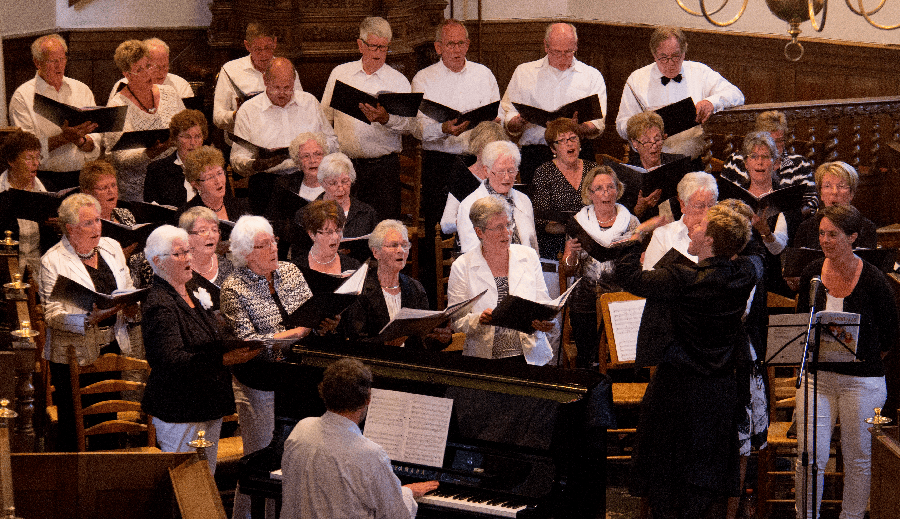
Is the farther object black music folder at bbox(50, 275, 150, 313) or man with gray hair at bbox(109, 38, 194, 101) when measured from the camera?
man with gray hair at bbox(109, 38, 194, 101)

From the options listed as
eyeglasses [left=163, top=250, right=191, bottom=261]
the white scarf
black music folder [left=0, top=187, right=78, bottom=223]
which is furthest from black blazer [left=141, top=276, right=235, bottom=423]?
the white scarf

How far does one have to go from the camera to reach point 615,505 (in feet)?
16.9

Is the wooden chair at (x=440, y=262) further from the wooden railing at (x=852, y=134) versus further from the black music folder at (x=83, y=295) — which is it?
the black music folder at (x=83, y=295)

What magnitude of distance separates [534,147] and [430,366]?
3051mm

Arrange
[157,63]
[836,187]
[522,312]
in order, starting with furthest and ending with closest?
[157,63], [836,187], [522,312]

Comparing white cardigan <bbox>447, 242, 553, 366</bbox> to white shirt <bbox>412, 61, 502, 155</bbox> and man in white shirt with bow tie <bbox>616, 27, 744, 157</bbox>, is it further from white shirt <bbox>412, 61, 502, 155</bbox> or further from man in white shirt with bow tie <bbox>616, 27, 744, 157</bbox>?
white shirt <bbox>412, 61, 502, 155</bbox>

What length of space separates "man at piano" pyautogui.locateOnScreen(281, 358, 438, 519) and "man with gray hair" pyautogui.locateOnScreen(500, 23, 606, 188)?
3.60m

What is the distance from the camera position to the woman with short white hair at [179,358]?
4.25 metres

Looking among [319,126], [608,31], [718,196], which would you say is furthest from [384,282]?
[608,31]

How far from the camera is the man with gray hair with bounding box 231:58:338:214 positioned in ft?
21.2

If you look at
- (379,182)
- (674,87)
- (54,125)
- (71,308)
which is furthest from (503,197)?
(54,125)

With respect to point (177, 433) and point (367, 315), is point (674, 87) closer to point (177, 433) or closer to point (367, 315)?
point (367, 315)

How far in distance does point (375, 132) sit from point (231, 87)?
0.99m

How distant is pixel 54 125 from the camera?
662 centimetres
